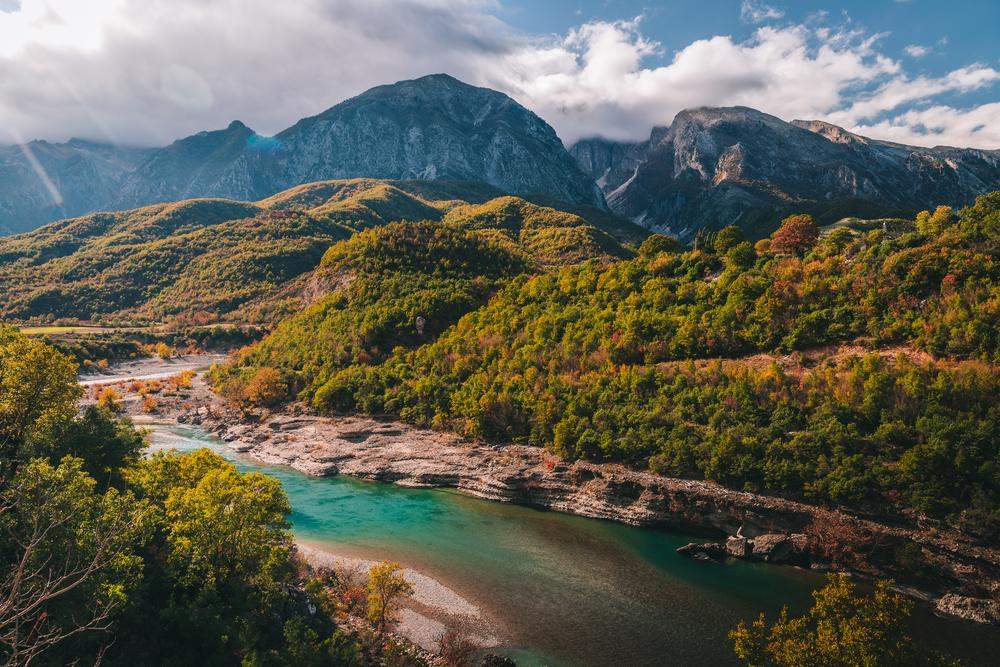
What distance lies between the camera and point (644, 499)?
54.2 meters

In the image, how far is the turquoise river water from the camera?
35594 millimetres

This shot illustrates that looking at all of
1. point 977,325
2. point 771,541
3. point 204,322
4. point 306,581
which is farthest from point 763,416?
point 204,322

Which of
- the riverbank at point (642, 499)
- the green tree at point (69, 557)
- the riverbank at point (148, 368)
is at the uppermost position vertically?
the green tree at point (69, 557)

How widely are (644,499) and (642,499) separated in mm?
233

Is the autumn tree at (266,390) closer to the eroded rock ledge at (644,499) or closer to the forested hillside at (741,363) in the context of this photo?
the forested hillside at (741,363)

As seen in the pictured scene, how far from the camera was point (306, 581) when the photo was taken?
1604 inches

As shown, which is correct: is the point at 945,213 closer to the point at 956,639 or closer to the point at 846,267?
the point at 846,267

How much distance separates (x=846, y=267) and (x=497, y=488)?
52.3 m

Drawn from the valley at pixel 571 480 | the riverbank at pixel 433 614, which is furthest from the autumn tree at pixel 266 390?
the riverbank at pixel 433 614

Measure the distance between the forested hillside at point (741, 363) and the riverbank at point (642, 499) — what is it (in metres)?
2.13

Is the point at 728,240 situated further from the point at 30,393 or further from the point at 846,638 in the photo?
the point at 30,393

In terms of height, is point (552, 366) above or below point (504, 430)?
above

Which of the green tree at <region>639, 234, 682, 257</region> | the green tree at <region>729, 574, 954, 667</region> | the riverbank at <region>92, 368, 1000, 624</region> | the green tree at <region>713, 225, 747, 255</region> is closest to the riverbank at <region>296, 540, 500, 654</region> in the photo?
the green tree at <region>729, 574, 954, 667</region>

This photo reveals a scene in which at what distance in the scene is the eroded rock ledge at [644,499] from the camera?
42031 mm
